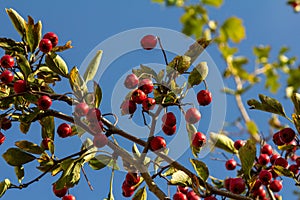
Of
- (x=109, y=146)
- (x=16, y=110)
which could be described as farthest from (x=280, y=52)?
(x=16, y=110)

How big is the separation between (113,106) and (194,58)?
59cm

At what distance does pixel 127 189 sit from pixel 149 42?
0.96 m

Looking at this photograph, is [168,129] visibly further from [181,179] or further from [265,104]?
[265,104]

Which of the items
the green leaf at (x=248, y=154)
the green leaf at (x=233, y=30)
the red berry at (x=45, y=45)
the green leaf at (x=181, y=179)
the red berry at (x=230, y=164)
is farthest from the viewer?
the red berry at (x=230, y=164)

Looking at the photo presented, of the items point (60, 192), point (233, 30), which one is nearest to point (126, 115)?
point (60, 192)

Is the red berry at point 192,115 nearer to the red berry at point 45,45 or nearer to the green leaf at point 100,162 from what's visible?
the green leaf at point 100,162

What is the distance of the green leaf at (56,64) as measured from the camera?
120 inches

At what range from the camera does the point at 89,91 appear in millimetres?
2922

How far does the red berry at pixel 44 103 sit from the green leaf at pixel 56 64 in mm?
350

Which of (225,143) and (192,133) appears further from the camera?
(225,143)

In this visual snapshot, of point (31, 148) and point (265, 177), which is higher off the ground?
point (31, 148)

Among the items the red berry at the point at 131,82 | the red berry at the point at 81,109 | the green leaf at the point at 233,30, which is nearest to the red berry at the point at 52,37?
the red berry at the point at 131,82

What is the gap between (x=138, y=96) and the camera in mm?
2805

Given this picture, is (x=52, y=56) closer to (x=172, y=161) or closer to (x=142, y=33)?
(x=142, y=33)
